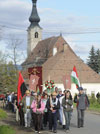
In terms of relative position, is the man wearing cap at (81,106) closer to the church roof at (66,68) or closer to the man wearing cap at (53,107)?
the man wearing cap at (53,107)

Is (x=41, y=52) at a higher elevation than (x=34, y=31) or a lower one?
lower

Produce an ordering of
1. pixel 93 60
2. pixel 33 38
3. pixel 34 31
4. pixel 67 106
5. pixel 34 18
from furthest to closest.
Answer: pixel 34 31 < pixel 34 18 < pixel 33 38 < pixel 93 60 < pixel 67 106

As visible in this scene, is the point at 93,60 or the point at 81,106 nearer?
the point at 81,106

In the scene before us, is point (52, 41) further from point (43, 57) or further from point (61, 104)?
point (61, 104)

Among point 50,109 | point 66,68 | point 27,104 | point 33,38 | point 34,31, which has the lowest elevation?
point 50,109

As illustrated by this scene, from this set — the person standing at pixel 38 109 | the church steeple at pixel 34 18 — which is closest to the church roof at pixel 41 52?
the church steeple at pixel 34 18

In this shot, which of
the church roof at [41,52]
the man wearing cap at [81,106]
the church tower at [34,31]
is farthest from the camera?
the church tower at [34,31]

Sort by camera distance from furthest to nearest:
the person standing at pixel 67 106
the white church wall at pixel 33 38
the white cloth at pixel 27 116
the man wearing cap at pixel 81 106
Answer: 1. the white church wall at pixel 33 38
2. the man wearing cap at pixel 81 106
3. the white cloth at pixel 27 116
4. the person standing at pixel 67 106

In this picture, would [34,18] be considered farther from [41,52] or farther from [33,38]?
[41,52]

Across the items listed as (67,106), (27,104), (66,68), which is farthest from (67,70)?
(67,106)

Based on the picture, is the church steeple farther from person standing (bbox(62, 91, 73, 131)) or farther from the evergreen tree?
person standing (bbox(62, 91, 73, 131))

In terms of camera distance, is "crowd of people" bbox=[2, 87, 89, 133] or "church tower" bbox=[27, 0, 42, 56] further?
"church tower" bbox=[27, 0, 42, 56]

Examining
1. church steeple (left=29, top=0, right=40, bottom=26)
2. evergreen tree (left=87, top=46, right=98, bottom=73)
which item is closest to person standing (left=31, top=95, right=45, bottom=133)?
evergreen tree (left=87, top=46, right=98, bottom=73)

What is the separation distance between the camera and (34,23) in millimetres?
105438
